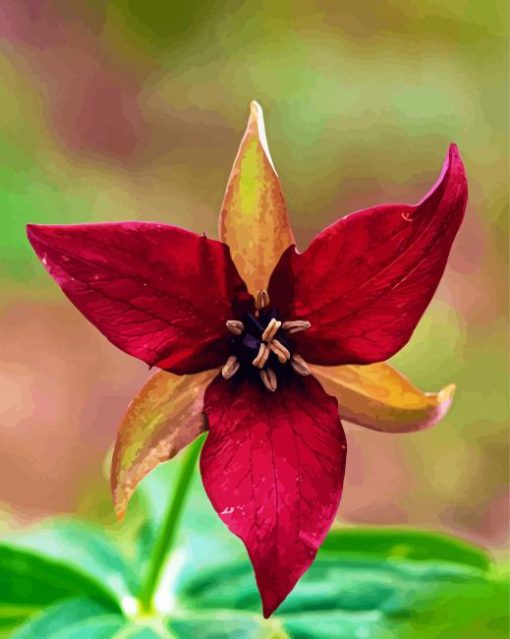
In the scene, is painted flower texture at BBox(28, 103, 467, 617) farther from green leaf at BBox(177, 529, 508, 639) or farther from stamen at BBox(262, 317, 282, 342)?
green leaf at BBox(177, 529, 508, 639)

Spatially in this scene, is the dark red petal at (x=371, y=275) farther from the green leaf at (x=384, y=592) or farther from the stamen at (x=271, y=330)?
the green leaf at (x=384, y=592)

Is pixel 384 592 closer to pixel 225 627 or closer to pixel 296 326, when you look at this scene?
pixel 225 627

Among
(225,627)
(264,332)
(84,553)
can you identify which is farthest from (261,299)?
(84,553)

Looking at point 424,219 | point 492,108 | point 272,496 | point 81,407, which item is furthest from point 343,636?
point 492,108

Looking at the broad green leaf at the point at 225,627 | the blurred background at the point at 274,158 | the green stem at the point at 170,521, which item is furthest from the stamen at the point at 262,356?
the blurred background at the point at 274,158

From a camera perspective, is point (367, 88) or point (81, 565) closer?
point (81, 565)

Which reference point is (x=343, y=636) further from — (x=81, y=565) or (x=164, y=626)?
(x=81, y=565)
